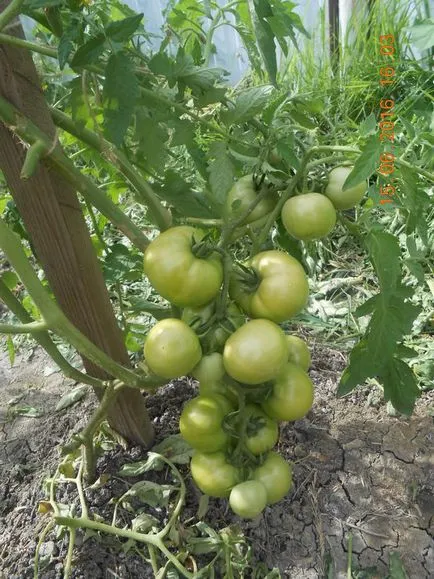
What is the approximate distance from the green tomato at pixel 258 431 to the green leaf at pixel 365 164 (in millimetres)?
387

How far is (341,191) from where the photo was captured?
78cm

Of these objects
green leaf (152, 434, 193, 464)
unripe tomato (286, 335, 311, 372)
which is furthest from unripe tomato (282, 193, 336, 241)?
green leaf (152, 434, 193, 464)

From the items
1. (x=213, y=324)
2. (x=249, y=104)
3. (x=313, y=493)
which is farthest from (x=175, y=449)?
(x=249, y=104)

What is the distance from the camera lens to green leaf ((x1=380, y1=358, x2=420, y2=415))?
1044mm

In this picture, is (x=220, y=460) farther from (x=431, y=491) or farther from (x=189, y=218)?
(x=431, y=491)

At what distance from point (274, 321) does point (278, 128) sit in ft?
0.93

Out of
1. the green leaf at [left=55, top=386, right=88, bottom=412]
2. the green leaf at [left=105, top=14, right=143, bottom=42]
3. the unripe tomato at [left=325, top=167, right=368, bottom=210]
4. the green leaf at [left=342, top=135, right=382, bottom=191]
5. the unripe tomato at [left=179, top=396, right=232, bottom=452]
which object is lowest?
the green leaf at [left=55, top=386, right=88, bottom=412]

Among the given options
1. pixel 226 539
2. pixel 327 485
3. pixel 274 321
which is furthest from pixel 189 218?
pixel 327 485

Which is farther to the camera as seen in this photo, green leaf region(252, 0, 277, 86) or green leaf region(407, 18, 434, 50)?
green leaf region(407, 18, 434, 50)

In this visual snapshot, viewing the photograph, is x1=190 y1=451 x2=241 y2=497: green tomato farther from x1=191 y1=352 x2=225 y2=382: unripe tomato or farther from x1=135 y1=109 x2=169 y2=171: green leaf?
x1=135 y1=109 x2=169 y2=171: green leaf

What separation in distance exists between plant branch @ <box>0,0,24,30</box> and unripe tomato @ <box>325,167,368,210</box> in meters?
0.46

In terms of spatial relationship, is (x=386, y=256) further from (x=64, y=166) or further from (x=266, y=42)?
(x=64, y=166)

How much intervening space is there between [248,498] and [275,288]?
33 cm

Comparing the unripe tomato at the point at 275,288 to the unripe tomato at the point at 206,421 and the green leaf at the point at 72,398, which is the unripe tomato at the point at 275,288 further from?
the green leaf at the point at 72,398
